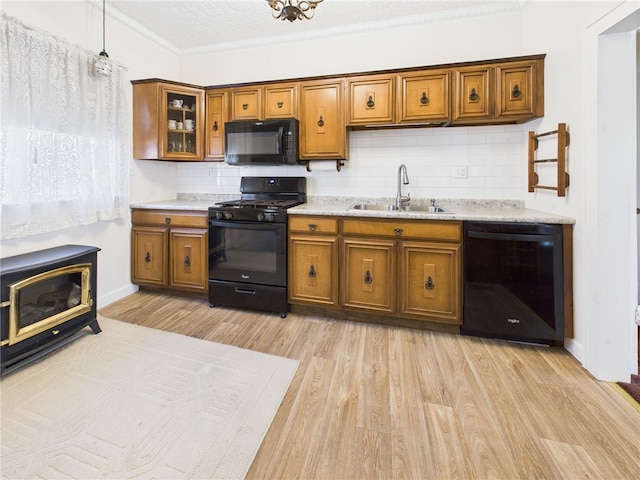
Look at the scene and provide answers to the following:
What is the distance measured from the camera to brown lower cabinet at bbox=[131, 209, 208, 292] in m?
3.02

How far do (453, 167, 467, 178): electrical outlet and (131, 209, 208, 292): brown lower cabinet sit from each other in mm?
2366

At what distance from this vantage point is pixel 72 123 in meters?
2.46

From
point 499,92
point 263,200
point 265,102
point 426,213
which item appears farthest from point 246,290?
point 499,92

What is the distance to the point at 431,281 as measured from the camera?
2410 mm

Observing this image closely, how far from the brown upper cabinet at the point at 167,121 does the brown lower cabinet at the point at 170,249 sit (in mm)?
630

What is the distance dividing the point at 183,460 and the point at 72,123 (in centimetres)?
256

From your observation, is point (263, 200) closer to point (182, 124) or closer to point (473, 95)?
point (182, 124)

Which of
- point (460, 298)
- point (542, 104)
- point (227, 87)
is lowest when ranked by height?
point (460, 298)

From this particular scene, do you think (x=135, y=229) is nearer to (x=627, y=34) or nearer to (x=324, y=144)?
(x=324, y=144)

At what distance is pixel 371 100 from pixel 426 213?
1.14 m

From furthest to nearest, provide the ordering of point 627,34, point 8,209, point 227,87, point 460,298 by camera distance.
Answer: point 227,87 < point 460,298 < point 8,209 < point 627,34

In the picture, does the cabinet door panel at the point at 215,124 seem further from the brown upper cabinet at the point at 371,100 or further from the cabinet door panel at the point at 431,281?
the cabinet door panel at the point at 431,281

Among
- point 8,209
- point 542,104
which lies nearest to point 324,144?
point 542,104

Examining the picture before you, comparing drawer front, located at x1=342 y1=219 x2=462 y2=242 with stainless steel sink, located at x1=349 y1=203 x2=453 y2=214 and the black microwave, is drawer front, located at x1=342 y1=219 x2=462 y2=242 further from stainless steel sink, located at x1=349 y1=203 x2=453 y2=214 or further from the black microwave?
the black microwave
